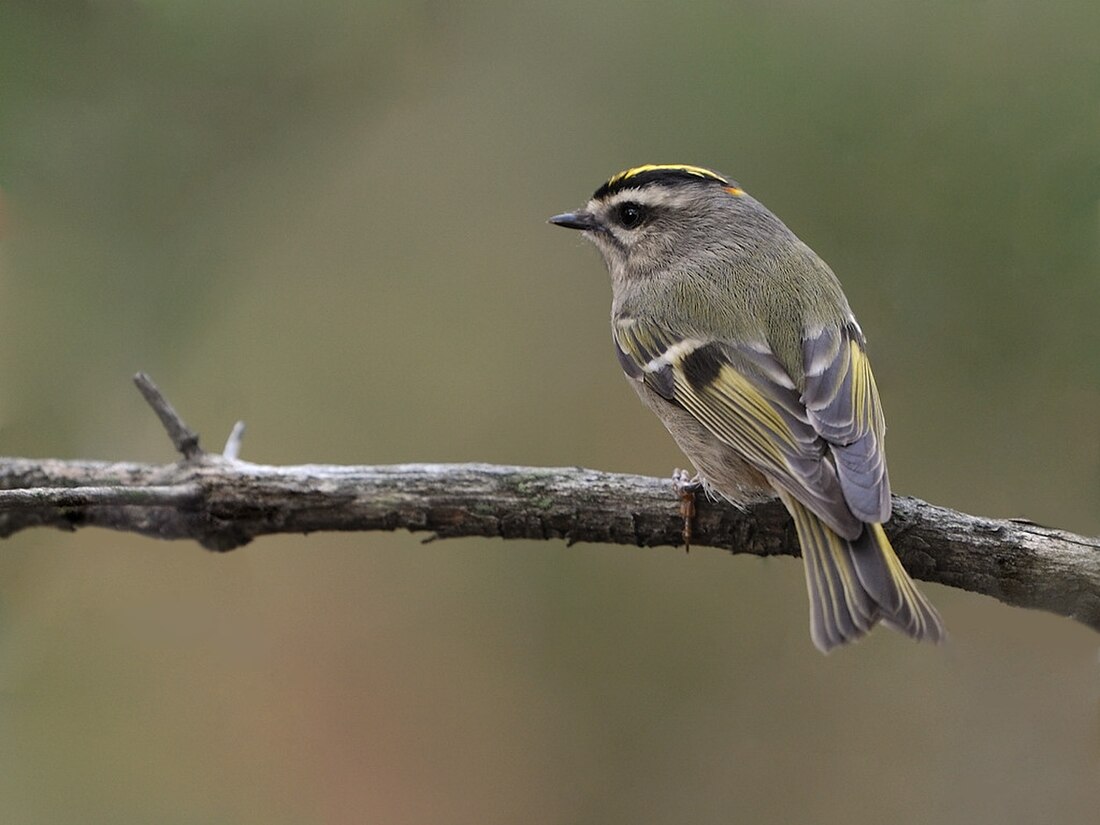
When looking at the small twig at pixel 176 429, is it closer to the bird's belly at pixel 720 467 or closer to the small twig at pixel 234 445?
the small twig at pixel 234 445

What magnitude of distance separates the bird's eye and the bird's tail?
3.69 feet

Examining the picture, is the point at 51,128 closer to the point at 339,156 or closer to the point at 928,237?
the point at 339,156

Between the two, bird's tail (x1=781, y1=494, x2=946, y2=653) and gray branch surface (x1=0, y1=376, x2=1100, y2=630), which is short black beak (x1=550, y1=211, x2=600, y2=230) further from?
bird's tail (x1=781, y1=494, x2=946, y2=653)

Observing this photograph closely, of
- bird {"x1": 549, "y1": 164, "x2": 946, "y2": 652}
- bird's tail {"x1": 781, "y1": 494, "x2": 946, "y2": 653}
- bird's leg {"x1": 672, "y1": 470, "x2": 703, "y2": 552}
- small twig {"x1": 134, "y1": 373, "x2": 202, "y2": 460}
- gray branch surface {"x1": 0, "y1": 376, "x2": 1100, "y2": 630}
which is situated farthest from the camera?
small twig {"x1": 134, "y1": 373, "x2": 202, "y2": 460}

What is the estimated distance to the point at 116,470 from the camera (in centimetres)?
260

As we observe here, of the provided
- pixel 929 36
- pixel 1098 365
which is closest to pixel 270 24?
pixel 929 36

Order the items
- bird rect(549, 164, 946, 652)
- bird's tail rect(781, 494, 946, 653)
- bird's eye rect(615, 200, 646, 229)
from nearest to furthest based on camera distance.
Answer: bird's tail rect(781, 494, 946, 653) → bird rect(549, 164, 946, 652) → bird's eye rect(615, 200, 646, 229)

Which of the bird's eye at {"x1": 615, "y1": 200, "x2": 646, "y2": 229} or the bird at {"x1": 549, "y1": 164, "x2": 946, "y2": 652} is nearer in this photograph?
the bird at {"x1": 549, "y1": 164, "x2": 946, "y2": 652}

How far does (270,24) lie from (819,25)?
161 cm

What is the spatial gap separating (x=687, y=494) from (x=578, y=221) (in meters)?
0.98

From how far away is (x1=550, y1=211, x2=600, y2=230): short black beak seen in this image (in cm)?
295

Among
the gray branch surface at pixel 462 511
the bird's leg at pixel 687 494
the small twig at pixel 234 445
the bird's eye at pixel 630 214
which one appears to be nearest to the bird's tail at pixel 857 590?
the gray branch surface at pixel 462 511

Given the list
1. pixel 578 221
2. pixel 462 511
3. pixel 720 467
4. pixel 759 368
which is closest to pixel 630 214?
pixel 578 221

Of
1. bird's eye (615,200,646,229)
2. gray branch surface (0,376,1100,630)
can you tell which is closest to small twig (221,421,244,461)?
gray branch surface (0,376,1100,630)
